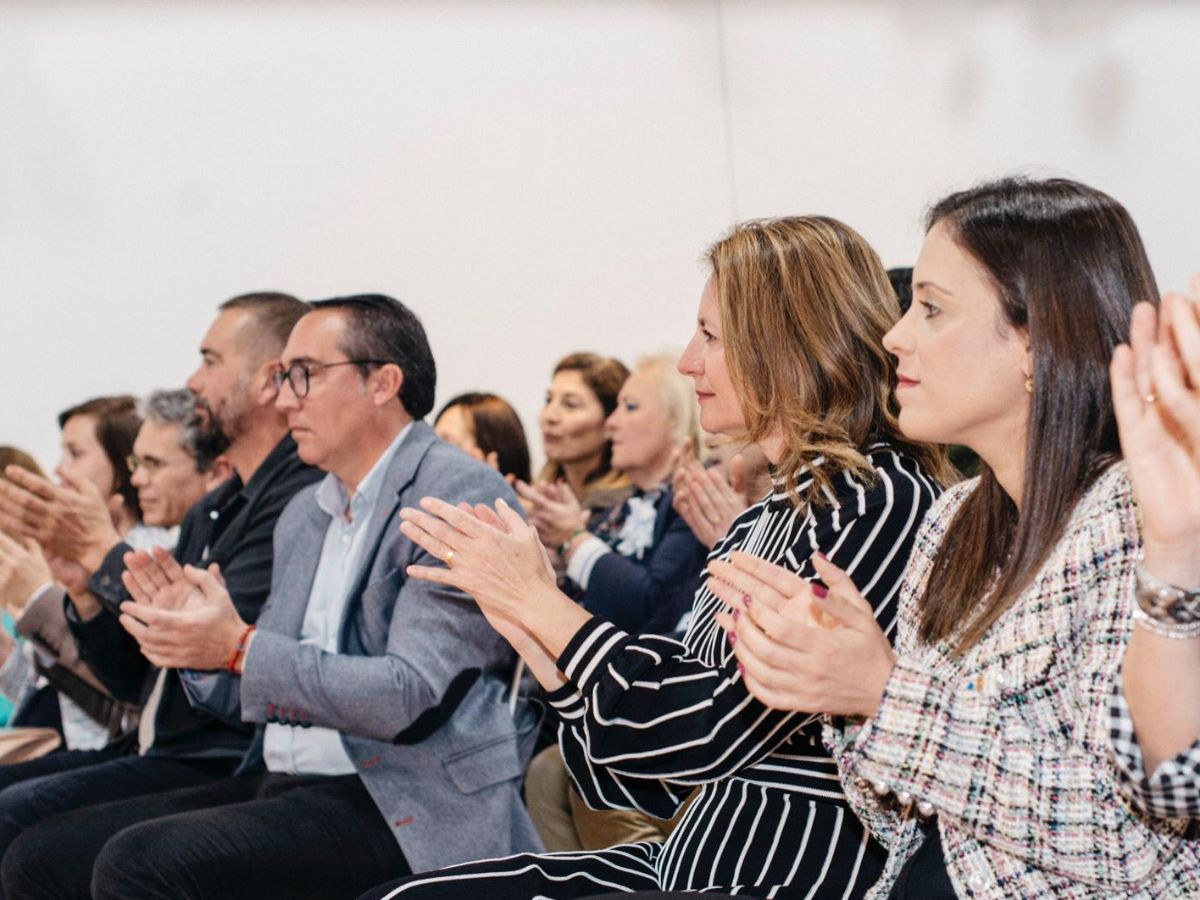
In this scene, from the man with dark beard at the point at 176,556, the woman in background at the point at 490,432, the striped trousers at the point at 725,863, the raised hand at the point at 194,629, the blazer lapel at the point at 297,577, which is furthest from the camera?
the woman in background at the point at 490,432

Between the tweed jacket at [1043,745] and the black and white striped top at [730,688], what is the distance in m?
0.27

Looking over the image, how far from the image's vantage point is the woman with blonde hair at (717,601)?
158 cm

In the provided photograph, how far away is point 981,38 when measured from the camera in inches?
182

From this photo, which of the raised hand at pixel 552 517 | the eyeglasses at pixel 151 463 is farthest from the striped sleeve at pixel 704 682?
the eyeglasses at pixel 151 463

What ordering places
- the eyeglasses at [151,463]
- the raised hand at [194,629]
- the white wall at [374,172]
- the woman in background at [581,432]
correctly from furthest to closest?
the white wall at [374,172], the woman in background at [581,432], the eyeglasses at [151,463], the raised hand at [194,629]

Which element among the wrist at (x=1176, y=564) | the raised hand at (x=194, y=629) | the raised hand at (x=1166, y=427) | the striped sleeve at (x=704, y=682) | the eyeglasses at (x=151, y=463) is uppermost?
the raised hand at (x=1166, y=427)

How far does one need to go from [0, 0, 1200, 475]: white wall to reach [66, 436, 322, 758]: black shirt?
2.07 m

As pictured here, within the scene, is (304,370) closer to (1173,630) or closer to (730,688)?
(730,688)

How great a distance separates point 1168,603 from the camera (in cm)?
111

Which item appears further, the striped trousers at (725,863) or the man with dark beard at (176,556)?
the man with dark beard at (176,556)

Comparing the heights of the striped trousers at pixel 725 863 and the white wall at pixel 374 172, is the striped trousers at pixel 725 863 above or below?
below

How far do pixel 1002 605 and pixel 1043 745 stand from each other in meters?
0.15

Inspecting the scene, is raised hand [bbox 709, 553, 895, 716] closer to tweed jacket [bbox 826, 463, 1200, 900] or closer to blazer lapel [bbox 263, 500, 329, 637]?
tweed jacket [bbox 826, 463, 1200, 900]

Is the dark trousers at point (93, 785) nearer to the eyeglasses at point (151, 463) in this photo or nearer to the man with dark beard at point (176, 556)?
the man with dark beard at point (176, 556)
